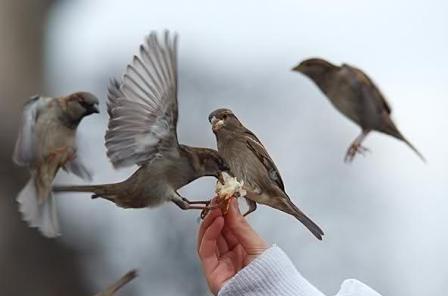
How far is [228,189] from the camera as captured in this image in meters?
0.62

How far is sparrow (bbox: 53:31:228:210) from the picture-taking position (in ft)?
2.01

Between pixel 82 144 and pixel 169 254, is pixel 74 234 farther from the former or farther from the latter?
pixel 82 144

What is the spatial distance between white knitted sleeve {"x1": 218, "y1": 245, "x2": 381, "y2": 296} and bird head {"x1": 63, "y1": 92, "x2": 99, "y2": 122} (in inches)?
6.2

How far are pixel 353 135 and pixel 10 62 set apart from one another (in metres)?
0.35

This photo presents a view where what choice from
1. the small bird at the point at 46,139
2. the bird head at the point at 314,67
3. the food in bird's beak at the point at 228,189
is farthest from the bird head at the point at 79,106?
the bird head at the point at 314,67

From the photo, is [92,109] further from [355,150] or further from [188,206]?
[355,150]

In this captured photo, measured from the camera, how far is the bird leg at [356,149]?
32.7 inches

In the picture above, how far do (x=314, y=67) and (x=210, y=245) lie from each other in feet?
0.67

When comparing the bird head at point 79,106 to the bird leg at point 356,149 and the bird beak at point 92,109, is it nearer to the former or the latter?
the bird beak at point 92,109

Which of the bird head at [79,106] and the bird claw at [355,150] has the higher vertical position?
the bird head at [79,106]

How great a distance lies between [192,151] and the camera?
63cm

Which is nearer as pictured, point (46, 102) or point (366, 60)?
→ point (46, 102)

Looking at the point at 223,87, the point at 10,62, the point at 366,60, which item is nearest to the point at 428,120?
the point at 366,60

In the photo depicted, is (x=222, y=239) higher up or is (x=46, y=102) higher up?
(x=46, y=102)
